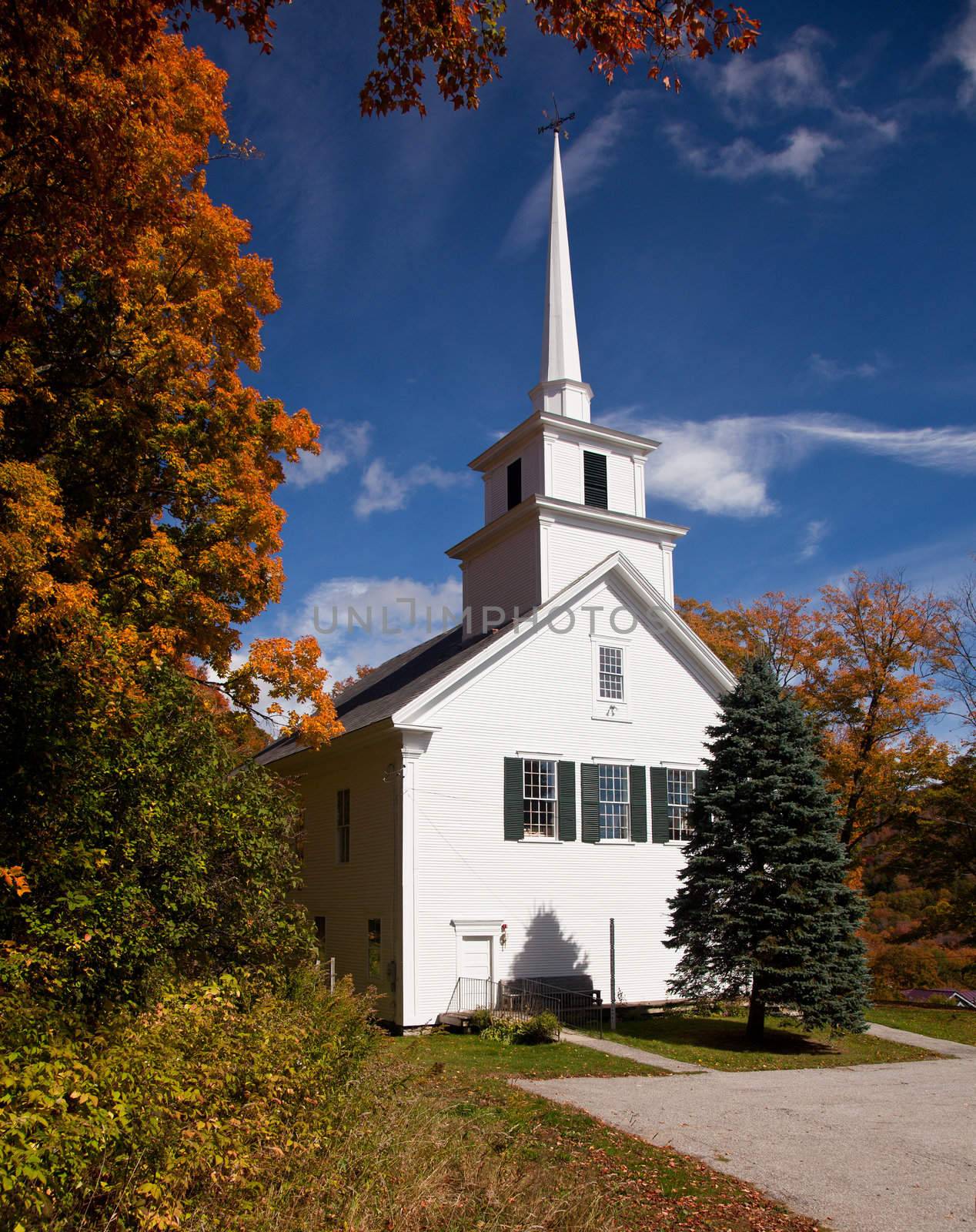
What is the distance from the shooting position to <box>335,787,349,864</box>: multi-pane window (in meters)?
22.4

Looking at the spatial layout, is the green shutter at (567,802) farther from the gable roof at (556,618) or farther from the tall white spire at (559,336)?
the tall white spire at (559,336)

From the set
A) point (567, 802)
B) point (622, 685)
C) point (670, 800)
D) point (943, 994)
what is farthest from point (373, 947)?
point (943, 994)

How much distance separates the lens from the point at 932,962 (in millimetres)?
27828

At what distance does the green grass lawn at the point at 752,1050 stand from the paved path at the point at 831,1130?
27.3 inches

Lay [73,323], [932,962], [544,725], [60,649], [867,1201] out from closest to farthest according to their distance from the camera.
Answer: [867,1201] → [60,649] → [73,323] → [544,725] → [932,962]

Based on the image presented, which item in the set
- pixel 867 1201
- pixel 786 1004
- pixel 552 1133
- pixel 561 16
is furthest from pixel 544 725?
pixel 561 16

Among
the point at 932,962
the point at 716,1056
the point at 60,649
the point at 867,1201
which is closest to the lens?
the point at 867,1201

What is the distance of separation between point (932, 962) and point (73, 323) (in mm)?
26772

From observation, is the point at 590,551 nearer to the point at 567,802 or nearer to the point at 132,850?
the point at 567,802

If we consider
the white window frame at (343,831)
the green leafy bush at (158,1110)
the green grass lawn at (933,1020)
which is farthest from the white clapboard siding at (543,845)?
the green leafy bush at (158,1110)

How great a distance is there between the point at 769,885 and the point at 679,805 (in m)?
6.13

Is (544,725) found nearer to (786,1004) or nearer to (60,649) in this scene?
(786,1004)

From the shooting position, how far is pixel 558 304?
2728 cm

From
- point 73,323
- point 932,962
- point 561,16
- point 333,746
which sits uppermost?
point 73,323
